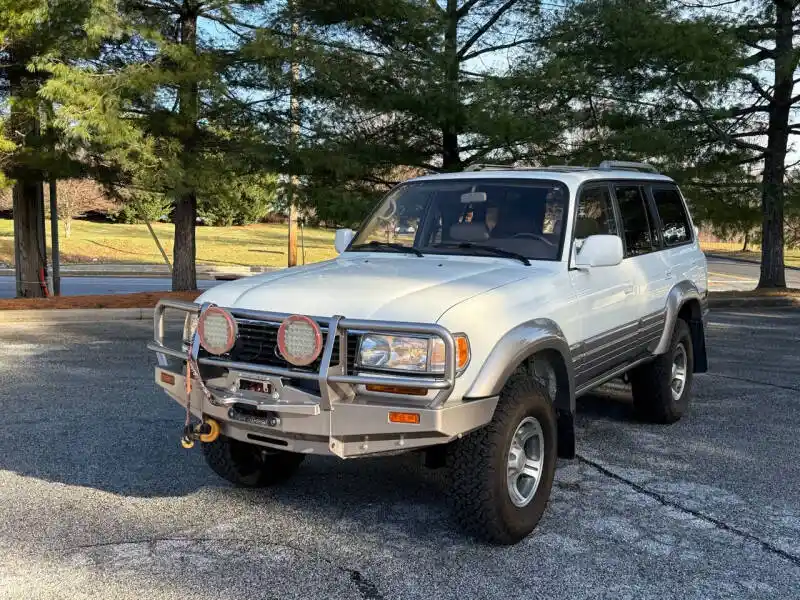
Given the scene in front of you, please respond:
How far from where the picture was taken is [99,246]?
37906 millimetres

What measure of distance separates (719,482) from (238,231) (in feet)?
157

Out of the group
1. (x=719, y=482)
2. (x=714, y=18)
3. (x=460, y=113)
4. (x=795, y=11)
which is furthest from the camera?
(x=795, y=11)

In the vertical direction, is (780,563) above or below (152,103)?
below

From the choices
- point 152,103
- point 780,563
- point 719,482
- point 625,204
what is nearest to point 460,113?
point 152,103

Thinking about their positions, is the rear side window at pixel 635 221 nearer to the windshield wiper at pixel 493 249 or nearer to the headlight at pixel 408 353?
the windshield wiper at pixel 493 249

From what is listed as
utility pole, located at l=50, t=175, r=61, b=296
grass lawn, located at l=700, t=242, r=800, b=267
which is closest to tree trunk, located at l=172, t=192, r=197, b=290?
utility pole, located at l=50, t=175, r=61, b=296

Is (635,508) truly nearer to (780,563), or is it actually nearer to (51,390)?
(780,563)

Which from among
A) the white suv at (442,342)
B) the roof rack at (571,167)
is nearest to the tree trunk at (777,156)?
the roof rack at (571,167)

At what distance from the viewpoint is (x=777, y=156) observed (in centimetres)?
1650

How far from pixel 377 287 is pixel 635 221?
270cm

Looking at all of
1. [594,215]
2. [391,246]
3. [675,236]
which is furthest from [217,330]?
[675,236]

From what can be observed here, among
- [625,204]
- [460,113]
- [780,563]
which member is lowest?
[780,563]

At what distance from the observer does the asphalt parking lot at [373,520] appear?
11.7ft

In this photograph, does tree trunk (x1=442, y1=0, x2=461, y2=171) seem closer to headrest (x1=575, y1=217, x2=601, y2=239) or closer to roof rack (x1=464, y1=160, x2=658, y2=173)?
roof rack (x1=464, y1=160, x2=658, y2=173)
